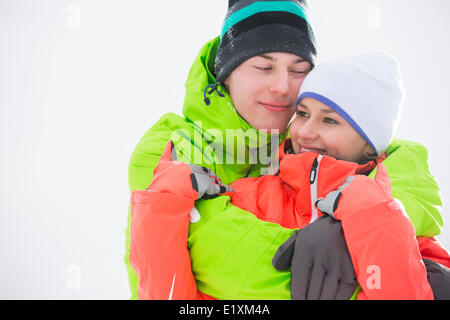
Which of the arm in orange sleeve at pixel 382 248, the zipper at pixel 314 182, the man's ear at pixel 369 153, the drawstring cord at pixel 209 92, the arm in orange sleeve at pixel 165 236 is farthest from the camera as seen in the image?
the drawstring cord at pixel 209 92

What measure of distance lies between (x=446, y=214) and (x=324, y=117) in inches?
72.0

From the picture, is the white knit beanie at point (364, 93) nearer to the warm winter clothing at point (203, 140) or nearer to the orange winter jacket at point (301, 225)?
the orange winter jacket at point (301, 225)

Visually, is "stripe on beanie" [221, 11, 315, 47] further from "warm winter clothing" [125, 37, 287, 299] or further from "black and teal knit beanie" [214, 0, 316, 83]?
"warm winter clothing" [125, 37, 287, 299]

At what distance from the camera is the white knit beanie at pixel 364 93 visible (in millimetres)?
891

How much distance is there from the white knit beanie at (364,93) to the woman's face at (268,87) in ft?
0.33

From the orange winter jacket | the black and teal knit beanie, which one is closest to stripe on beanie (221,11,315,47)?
the black and teal knit beanie

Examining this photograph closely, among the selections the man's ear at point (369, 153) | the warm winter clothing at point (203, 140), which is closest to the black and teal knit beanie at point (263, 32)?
the warm winter clothing at point (203, 140)

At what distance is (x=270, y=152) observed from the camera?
3.76 feet

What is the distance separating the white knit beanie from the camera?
891mm

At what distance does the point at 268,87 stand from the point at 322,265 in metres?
0.55

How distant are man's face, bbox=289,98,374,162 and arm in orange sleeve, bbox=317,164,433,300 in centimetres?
27

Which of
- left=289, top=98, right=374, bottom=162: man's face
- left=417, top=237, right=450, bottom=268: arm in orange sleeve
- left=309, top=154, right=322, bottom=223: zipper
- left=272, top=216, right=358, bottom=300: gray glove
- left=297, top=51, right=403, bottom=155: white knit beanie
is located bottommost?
left=417, top=237, right=450, bottom=268: arm in orange sleeve

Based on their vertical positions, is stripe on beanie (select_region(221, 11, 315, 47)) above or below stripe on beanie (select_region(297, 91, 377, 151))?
above
